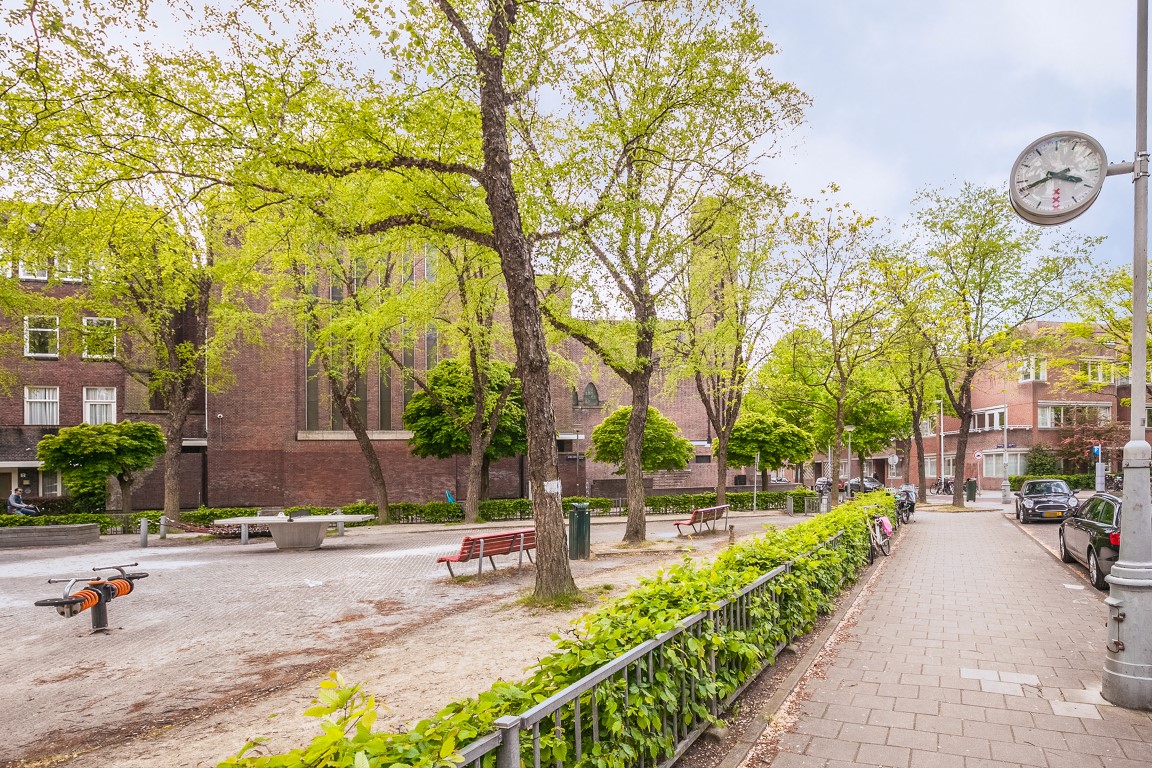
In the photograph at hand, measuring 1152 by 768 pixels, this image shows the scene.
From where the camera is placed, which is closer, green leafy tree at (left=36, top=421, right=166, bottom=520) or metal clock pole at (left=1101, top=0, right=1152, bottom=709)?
metal clock pole at (left=1101, top=0, right=1152, bottom=709)

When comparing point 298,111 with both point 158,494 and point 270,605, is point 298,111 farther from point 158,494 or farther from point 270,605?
point 158,494

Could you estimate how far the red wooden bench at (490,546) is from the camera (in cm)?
1383

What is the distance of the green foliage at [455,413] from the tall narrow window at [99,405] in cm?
1404

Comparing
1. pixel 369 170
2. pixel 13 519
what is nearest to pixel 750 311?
pixel 369 170

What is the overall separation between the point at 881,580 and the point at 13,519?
90.9 ft

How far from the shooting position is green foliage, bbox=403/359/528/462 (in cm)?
3109

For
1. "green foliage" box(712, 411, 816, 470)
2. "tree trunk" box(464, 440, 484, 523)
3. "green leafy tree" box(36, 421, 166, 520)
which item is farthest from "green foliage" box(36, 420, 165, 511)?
"green foliage" box(712, 411, 816, 470)

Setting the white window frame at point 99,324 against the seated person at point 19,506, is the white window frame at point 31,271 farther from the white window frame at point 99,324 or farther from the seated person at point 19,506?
the seated person at point 19,506

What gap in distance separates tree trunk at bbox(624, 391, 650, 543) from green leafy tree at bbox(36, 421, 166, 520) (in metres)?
19.3

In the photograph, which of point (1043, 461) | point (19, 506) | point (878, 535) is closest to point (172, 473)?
point (19, 506)

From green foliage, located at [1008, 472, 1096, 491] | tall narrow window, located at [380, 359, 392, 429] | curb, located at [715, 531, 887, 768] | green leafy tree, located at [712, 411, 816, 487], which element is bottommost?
green foliage, located at [1008, 472, 1096, 491]

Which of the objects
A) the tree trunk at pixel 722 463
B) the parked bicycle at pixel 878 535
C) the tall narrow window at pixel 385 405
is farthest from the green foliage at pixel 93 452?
the parked bicycle at pixel 878 535

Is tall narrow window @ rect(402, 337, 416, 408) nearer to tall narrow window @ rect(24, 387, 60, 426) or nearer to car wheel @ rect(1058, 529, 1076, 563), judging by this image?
tall narrow window @ rect(24, 387, 60, 426)

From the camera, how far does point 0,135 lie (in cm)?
711
